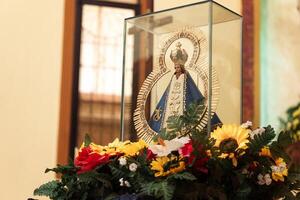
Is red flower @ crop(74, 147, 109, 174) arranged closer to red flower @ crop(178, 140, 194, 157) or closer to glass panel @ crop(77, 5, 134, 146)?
red flower @ crop(178, 140, 194, 157)

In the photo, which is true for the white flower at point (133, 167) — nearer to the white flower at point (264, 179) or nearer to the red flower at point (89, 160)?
the red flower at point (89, 160)

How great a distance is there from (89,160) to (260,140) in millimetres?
385

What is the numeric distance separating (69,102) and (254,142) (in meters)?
1.08

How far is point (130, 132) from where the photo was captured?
150cm

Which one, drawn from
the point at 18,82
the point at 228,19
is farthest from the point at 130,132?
the point at 18,82

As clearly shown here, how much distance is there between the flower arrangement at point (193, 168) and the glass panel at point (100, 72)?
0.85m

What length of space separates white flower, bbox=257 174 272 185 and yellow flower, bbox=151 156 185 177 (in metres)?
0.17

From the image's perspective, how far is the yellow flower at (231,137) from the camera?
1.12 meters

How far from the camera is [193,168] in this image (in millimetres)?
1088

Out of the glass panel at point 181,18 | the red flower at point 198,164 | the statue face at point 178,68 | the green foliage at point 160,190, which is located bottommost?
the green foliage at point 160,190

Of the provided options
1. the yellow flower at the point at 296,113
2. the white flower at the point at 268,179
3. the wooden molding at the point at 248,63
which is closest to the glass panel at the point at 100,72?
the wooden molding at the point at 248,63

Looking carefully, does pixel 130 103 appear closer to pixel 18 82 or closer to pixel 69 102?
pixel 69 102

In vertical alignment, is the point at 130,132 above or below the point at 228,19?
below

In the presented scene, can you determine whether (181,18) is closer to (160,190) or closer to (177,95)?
(177,95)
